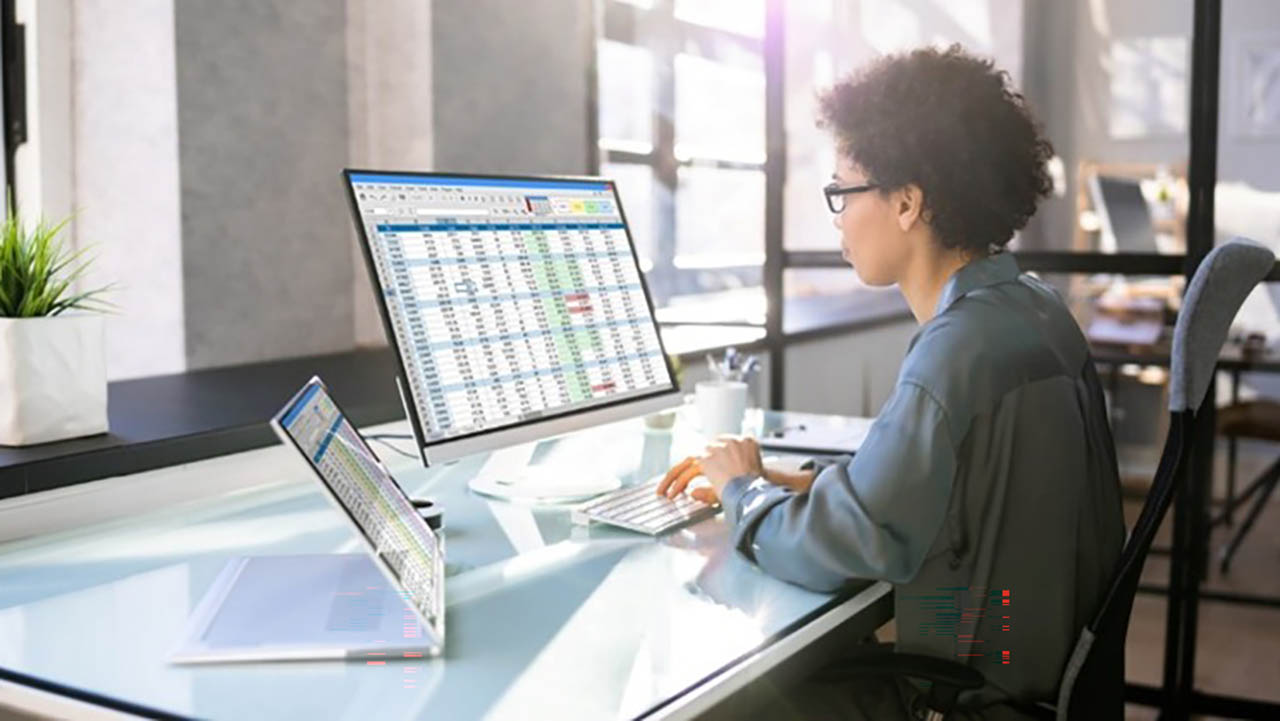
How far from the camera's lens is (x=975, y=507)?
4.40 ft

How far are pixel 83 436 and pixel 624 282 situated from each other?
0.80m

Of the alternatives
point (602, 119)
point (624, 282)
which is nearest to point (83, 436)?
point (624, 282)

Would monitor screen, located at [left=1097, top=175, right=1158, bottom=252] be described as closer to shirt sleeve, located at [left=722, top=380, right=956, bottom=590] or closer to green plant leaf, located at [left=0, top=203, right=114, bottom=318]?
shirt sleeve, located at [left=722, top=380, right=956, bottom=590]

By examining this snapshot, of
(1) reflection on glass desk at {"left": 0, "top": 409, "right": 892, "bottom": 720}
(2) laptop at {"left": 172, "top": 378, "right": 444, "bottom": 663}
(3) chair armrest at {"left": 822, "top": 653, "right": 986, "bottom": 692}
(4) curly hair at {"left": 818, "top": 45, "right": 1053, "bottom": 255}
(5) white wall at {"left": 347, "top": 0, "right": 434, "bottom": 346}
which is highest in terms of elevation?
(5) white wall at {"left": 347, "top": 0, "right": 434, "bottom": 346}

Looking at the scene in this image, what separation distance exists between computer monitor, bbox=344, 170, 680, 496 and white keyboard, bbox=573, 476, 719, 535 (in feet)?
0.42

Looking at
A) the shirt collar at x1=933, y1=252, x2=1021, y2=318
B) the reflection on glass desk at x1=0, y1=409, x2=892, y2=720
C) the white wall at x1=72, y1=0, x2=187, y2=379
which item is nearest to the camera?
the reflection on glass desk at x1=0, y1=409, x2=892, y2=720

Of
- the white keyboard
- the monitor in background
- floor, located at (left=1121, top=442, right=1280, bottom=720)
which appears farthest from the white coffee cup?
floor, located at (left=1121, top=442, right=1280, bottom=720)

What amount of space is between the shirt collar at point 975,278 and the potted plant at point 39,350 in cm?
112

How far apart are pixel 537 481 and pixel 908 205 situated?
2.21 feet

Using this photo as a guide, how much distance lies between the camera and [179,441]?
1692mm

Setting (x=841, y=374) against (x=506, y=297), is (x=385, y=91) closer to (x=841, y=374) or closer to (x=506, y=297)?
(x=506, y=297)

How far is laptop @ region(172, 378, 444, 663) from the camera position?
1.09 m

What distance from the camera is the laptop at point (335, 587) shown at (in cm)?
109

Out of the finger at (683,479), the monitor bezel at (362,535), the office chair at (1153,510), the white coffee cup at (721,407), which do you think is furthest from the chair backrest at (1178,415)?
the white coffee cup at (721,407)
